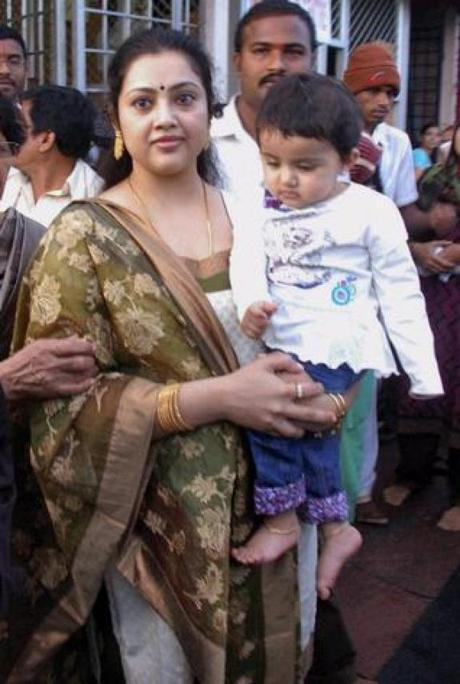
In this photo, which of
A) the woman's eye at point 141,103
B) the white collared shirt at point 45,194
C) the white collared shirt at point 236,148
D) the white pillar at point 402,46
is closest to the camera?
the woman's eye at point 141,103

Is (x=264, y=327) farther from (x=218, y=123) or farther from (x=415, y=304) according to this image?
(x=218, y=123)

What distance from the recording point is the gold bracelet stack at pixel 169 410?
1.84 m

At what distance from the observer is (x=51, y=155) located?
141 inches

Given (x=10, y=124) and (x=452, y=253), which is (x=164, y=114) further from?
(x=452, y=253)

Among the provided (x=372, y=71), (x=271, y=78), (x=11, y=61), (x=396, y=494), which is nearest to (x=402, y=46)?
(x=372, y=71)

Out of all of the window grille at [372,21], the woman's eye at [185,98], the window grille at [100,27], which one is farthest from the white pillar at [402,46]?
the woman's eye at [185,98]

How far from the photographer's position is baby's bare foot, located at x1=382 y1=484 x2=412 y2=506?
4.15 m

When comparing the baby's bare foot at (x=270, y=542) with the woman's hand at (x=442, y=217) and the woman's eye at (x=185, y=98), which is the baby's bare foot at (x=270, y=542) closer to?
the woman's eye at (x=185, y=98)

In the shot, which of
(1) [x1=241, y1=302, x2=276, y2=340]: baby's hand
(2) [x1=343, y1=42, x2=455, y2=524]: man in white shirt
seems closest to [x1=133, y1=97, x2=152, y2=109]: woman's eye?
(1) [x1=241, y1=302, x2=276, y2=340]: baby's hand

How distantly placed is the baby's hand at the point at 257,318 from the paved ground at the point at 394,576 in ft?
4.73

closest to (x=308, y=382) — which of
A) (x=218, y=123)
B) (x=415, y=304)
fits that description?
(x=415, y=304)

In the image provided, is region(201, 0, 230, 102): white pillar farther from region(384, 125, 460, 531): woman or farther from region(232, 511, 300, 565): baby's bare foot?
region(232, 511, 300, 565): baby's bare foot

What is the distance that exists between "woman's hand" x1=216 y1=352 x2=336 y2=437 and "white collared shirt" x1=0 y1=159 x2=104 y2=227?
5.83 ft

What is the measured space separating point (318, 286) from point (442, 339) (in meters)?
2.02
